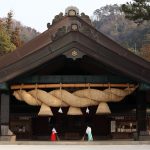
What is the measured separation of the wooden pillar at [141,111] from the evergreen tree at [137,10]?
36.1 feet

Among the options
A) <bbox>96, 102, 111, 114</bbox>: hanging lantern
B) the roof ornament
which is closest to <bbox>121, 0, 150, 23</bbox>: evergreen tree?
the roof ornament

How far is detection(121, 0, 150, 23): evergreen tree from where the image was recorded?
1112 inches

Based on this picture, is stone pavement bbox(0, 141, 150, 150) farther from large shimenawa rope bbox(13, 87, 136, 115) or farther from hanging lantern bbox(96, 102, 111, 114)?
hanging lantern bbox(96, 102, 111, 114)

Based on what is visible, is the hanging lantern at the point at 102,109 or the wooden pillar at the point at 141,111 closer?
the wooden pillar at the point at 141,111

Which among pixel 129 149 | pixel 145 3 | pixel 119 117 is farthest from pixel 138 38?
pixel 129 149

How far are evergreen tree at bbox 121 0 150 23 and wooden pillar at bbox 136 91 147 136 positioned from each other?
11018 mm

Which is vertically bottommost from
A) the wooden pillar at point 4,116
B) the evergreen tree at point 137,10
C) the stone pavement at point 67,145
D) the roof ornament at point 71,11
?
the stone pavement at point 67,145

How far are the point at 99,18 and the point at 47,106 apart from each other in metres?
147

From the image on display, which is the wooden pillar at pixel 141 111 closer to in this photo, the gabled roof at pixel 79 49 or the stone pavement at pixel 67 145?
the gabled roof at pixel 79 49

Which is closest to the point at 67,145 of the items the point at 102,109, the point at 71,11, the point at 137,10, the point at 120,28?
the point at 102,109

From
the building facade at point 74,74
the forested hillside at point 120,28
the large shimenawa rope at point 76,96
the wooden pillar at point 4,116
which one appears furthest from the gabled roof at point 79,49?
the forested hillside at point 120,28

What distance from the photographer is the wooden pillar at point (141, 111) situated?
58.5 feet

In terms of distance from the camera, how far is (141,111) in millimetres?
18047

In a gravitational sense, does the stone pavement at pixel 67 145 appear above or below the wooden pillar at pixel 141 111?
below
